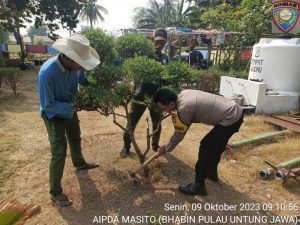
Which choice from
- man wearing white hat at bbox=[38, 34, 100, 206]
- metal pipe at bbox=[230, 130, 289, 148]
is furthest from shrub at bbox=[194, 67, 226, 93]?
man wearing white hat at bbox=[38, 34, 100, 206]

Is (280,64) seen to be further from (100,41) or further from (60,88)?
(60,88)

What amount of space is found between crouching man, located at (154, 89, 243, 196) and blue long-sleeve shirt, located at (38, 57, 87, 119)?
102 cm

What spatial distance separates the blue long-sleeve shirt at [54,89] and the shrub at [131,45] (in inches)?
31.3

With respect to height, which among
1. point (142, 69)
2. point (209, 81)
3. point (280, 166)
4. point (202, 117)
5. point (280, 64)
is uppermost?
point (142, 69)

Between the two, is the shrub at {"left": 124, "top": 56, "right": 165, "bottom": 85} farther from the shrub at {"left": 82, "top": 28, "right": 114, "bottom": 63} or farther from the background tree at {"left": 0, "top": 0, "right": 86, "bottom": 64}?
the background tree at {"left": 0, "top": 0, "right": 86, "bottom": 64}

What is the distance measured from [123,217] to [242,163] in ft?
7.41

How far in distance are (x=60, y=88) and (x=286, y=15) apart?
664 cm

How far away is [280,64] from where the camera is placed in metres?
7.23

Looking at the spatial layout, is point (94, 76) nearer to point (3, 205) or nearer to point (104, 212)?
point (104, 212)

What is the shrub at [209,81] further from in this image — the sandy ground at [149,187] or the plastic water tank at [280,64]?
the sandy ground at [149,187]

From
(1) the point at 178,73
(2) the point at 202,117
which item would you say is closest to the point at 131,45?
(1) the point at 178,73

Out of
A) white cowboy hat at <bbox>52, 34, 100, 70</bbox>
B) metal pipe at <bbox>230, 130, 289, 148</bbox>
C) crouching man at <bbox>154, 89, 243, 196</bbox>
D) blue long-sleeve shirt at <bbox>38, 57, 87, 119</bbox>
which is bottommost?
metal pipe at <bbox>230, 130, 289, 148</bbox>

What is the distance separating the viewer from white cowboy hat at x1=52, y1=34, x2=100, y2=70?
3.01m

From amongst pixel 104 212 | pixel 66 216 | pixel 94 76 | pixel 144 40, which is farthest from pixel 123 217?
pixel 144 40
